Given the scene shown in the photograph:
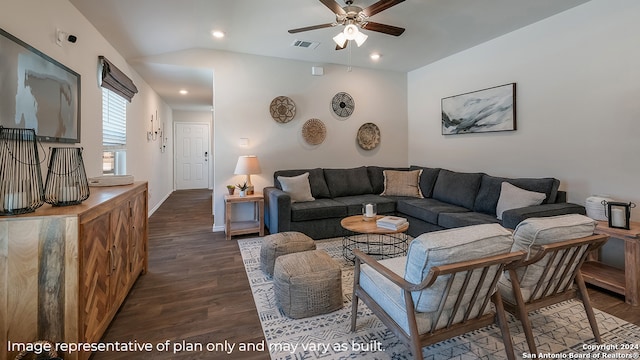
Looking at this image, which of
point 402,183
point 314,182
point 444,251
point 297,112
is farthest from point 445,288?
point 297,112

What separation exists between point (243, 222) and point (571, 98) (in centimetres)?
437

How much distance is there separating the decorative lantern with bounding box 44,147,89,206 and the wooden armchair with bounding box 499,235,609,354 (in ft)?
7.99

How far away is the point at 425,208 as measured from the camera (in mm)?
3650

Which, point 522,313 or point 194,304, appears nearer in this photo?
point 522,313

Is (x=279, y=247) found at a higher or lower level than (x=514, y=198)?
lower

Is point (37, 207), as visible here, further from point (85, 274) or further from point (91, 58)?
point (91, 58)

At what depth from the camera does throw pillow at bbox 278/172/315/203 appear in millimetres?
3980

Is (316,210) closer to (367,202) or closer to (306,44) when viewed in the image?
(367,202)

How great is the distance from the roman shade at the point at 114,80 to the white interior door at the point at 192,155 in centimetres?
490

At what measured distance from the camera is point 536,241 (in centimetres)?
151

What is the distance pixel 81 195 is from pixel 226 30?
2644 mm

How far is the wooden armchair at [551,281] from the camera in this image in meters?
1.51

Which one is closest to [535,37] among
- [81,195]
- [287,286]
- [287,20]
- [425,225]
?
[425,225]

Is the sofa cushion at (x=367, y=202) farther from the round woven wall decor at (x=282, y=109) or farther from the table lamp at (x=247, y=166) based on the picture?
the round woven wall decor at (x=282, y=109)
